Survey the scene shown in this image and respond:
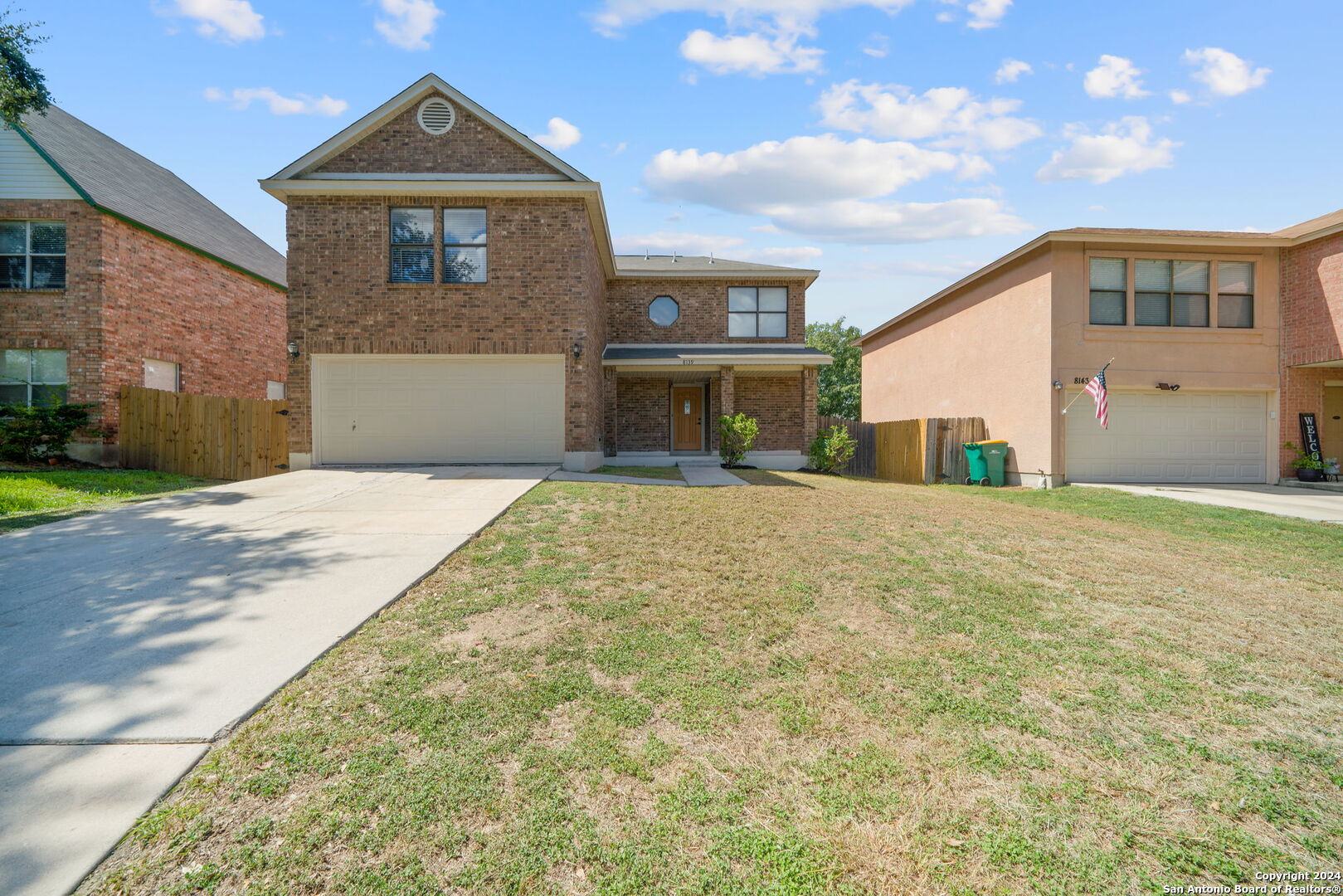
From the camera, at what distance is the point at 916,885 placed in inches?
76.4

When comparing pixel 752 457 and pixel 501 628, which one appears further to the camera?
pixel 752 457

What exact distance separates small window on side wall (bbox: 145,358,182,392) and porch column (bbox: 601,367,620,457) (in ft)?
34.1

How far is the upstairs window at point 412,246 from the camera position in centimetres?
1217

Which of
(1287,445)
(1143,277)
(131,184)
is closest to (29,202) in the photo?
(131,184)

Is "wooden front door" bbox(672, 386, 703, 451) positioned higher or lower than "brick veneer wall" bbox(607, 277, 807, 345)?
lower

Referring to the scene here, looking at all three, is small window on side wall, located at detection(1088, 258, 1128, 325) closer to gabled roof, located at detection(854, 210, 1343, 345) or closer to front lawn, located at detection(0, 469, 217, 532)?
gabled roof, located at detection(854, 210, 1343, 345)

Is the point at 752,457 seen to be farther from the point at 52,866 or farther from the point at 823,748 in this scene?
the point at 52,866

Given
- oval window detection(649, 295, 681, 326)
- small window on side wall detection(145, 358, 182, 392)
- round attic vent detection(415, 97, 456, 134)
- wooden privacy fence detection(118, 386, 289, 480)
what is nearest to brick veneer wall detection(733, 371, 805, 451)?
oval window detection(649, 295, 681, 326)

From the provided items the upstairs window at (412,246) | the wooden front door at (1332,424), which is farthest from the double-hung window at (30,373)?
the wooden front door at (1332,424)

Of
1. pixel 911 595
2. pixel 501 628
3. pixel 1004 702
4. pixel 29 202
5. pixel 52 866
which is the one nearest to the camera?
pixel 52 866

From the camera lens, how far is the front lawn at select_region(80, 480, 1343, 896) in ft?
6.57

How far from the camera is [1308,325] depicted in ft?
41.5

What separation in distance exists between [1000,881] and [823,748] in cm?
80

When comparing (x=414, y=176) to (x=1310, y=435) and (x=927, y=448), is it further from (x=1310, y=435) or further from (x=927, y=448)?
(x=1310, y=435)
